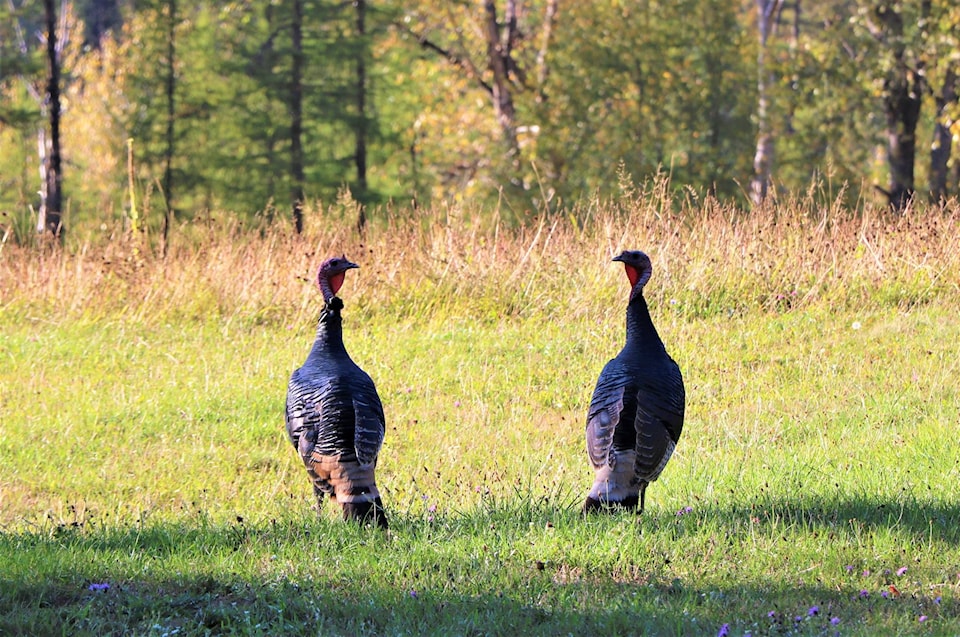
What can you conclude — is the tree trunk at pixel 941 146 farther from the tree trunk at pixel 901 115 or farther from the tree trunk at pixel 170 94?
the tree trunk at pixel 170 94

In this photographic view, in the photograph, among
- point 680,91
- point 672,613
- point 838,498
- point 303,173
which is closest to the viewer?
point 672,613

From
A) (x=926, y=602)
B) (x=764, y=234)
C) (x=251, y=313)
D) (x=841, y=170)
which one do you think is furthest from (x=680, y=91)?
(x=926, y=602)

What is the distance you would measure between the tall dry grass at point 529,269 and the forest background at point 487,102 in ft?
20.6

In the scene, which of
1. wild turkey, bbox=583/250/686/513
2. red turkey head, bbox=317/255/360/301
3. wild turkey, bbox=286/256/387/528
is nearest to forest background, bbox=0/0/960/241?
red turkey head, bbox=317/255/360/301

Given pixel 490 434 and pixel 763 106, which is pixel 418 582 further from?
pixel 763 106

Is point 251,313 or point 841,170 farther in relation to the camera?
point 841,170

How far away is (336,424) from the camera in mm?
5453

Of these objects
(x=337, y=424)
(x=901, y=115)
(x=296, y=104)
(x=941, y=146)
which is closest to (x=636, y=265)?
(x=337, y=424)

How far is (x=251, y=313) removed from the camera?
451 inches

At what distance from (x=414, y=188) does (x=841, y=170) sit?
A: 11.1 m

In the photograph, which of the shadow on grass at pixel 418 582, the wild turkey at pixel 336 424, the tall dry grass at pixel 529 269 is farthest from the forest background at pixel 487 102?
the shadow on grass at pixel 418 582

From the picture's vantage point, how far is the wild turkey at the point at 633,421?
537 cm

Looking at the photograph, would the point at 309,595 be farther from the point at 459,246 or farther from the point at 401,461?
the point at 459,246

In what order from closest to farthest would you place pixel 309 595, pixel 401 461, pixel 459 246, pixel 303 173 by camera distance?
pixel 309 595 < pixel 401 461 < pixel 459 246 < pixel 303 173
